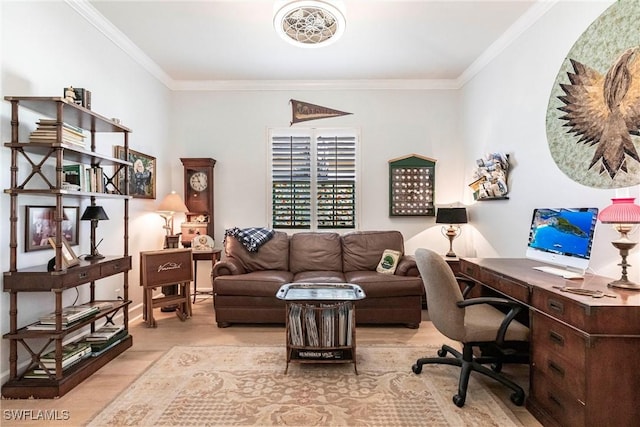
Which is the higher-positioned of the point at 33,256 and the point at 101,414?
the point at 33,256

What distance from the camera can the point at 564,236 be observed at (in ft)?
7.13

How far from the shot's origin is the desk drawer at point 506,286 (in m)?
1.95

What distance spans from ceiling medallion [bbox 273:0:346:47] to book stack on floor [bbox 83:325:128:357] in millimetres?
2981

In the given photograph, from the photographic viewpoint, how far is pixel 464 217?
153 inches

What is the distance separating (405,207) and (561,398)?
9.74 feet

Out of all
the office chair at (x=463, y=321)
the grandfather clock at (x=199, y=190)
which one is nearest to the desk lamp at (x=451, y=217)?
the office chair at (x=463, y=321)

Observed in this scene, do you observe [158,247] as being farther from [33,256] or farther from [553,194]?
[553,194]

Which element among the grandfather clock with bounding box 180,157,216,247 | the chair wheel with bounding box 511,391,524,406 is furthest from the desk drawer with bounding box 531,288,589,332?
the grandfather clock with bounding box 180,157,216,247

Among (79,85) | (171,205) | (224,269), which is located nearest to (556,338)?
(224,269)

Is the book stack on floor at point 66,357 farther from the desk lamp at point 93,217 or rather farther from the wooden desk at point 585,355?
the wooden desk at point 585,355

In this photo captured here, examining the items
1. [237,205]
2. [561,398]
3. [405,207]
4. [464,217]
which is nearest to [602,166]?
[561,398]

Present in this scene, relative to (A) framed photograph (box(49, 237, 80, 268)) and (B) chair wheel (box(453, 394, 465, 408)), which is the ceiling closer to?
(A) framed photograph (box(49, 237, 80, 268))

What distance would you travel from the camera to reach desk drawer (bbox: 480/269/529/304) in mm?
1953

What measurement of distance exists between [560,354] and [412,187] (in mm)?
2974
